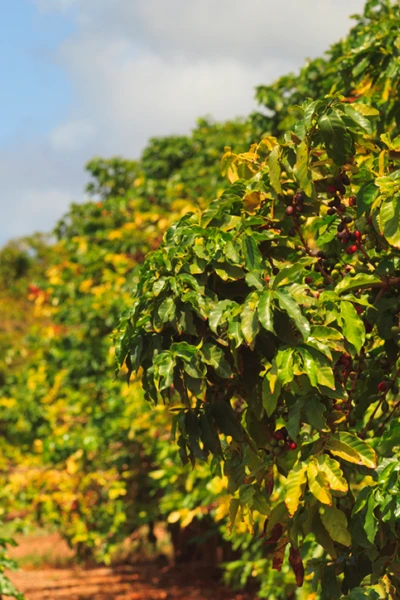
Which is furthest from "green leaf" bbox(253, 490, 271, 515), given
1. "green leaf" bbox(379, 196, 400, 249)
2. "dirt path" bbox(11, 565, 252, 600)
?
"dirt path" bbox(11, 565, 252, 600)

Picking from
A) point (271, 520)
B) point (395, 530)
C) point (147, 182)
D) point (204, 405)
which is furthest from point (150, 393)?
point (147, 182)

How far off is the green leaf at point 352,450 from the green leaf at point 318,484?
0.11 m

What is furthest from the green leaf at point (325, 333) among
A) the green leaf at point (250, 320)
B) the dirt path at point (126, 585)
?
the dirt path at point (126, 585)

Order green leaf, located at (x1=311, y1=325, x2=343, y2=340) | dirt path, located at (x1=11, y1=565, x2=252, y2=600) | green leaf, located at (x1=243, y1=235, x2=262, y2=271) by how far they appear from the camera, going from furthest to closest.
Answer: dirt path, located at (x1=11, y1=565, x2=252, y2=600), green leaf, located at (x1=243, y1=235, x2=262, y2=271), green leaf, located at (x1=311, y1=325, x2=343, y2=340)

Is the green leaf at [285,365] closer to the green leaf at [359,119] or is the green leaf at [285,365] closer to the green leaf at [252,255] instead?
the green leaf at [252,255]

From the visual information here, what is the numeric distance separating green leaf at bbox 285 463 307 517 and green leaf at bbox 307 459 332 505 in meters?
0.03

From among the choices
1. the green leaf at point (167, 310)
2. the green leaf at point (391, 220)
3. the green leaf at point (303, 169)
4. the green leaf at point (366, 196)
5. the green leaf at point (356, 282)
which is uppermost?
the green leaf at point (303, 169)

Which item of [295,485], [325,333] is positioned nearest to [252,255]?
[325,333]

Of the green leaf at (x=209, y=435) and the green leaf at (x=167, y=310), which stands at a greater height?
the green leaf at (x=167, y=310)

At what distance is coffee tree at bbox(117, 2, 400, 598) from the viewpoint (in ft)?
10.2

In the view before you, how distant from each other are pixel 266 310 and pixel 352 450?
2.06 feet

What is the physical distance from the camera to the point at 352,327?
3.15 meters

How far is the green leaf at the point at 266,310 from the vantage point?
2.98 metres

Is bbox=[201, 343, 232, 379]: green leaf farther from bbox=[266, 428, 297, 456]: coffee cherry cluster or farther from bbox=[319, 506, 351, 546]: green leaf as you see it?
bbox=[319, 506, 351, 546]: green leaf
